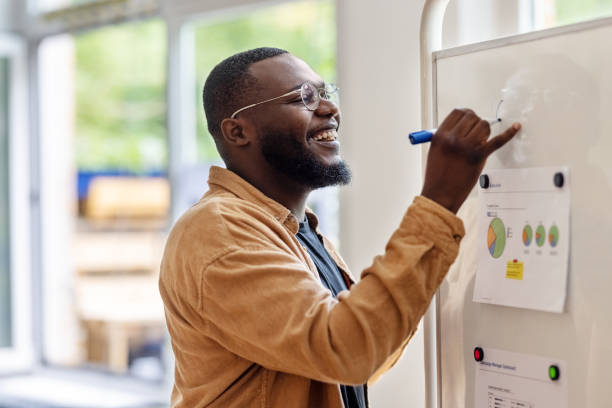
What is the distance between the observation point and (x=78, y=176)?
12.7 feet

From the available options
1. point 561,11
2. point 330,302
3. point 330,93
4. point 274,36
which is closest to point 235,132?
point 330,93

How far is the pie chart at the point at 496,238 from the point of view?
4.84 ft

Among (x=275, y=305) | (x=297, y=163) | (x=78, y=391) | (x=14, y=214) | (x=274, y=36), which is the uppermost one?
(x=274, y=36)

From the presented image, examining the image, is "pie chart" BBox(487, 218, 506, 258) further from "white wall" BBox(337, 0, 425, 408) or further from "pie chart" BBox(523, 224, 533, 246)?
"white wall" BBox(337, 0, 425, 408)

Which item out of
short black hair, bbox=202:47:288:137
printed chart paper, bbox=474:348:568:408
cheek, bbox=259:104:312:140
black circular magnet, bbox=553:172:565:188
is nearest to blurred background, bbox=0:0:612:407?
short black hair, bbox=202:47:288:137

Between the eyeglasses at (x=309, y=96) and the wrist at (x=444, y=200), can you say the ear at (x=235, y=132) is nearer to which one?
the eyeglasses at (x=309, y=96)

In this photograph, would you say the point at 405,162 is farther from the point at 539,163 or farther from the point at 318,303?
the point at 318,303

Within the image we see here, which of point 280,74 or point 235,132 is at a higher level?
point 280,74

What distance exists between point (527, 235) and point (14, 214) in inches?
115

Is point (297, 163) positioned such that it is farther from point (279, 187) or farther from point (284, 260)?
point (284, 260)

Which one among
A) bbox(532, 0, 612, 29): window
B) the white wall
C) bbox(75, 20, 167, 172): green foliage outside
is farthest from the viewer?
bbox(75, 20, 167, 172): green foliage outside

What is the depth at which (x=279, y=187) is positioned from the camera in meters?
1.60

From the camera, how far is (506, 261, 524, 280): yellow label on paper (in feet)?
4.73

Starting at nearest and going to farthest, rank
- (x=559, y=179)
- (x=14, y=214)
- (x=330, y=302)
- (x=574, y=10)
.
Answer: (x=330, y=302) < (x=559, y=179) < (x=574, y=10) < (x=14, y=214)
